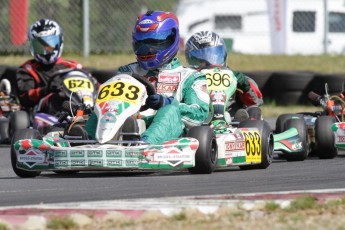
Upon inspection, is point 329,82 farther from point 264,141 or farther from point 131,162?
point 131,162

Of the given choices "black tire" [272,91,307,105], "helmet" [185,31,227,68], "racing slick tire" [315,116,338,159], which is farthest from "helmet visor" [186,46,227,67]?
"black tire" [272,91,307,105]

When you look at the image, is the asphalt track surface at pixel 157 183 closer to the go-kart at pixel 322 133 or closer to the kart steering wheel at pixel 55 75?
the go-kart at pixel 322 133

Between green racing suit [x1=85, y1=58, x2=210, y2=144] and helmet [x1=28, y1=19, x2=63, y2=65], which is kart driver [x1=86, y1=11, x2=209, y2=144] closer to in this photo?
green racing suit [x1=85, y1=58, x2=210, y2=144]

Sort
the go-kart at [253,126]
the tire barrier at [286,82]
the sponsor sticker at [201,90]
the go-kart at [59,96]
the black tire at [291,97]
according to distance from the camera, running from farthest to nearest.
Result: 1. the black tire at [291,97]
2. the tire barrier at [286,82]
3. the go-kart at [59,96]
4. the go-kart at [253,126]
5. the sponsor sticker at [201,90]


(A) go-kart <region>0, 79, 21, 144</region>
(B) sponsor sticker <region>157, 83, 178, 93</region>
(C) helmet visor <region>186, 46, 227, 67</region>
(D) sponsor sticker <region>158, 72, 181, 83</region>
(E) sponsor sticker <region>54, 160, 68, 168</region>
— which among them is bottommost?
(E) sponsor sticker <region>54, 160, 68, 168</region>

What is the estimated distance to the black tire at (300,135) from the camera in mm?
9656

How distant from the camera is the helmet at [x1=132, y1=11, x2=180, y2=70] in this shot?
8789 mm

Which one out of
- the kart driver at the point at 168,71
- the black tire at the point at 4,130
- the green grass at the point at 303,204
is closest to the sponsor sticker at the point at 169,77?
the kart driver at the point at 168,71

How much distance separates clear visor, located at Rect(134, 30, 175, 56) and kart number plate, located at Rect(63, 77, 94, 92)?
10.4ft

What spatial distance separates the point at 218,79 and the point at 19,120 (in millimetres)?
3056

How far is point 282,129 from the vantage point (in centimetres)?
993

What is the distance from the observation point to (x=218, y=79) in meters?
9.69

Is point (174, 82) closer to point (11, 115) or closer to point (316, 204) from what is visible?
point (316, 204)

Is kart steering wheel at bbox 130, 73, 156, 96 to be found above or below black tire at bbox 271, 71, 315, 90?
above
